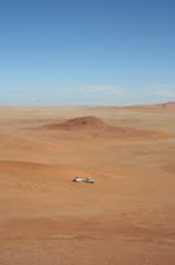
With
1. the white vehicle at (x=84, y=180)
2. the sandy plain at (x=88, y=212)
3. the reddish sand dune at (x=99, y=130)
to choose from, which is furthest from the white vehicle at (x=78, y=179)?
the reddish sand dune at (x=99, y=130)

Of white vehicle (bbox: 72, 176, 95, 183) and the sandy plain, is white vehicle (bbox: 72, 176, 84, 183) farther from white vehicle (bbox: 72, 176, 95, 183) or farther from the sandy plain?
the sandy plain

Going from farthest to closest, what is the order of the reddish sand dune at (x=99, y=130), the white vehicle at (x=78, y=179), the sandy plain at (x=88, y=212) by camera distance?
the reddish sand dune at (x=99, y=130)
the white vehicle at (x=78, y=179)
the sandy plain at (x=88, y=212)

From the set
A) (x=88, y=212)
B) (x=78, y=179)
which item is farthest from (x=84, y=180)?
(x=88, y=212)

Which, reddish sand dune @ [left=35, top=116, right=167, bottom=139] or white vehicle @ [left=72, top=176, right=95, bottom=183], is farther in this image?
reddish sand dune @ [left=35, top=116, right=167, bottom=139]

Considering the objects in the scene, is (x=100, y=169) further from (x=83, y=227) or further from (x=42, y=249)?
(x=42, y=249)

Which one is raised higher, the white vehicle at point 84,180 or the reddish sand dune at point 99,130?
the reddish sand dune at point 99,130

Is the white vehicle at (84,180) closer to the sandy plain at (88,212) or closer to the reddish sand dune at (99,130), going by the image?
the sandy plain at (88,212)

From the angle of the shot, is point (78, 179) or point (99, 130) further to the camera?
point (99, 130)

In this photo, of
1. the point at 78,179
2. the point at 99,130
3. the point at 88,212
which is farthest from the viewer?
the point at 99,130

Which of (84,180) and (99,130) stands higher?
(99,130)

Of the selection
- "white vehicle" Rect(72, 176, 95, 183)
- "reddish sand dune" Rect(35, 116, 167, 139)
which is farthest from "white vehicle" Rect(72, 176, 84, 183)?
"reddish sand dune" Rect(35, 116, 167, 139)

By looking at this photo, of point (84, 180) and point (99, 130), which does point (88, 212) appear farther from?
point (99, 130)

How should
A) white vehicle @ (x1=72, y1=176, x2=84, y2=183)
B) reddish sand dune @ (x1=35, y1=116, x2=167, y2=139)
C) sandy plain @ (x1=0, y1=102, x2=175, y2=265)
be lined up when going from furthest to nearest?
reddish sand dune @ (x1=35, y1=116, x2=167, y2=139) → white vehicle @ (x1=72, y1=176, x2=84, y2=183) → sandy plain @ (x1=0, y1=102, x2=175, y2=265)
